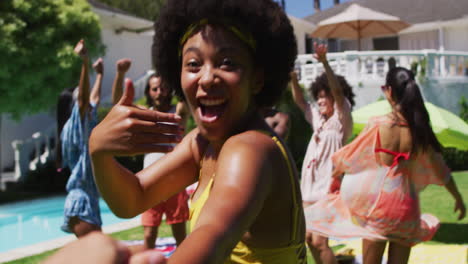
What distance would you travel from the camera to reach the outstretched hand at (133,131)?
5.97ft

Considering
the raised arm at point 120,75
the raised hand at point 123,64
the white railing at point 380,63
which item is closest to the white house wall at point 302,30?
the white railing at point 380,63

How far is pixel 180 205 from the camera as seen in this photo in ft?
19.6

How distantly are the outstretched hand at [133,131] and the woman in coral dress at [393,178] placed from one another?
3.11m

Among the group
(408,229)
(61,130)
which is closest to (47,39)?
(61,130)

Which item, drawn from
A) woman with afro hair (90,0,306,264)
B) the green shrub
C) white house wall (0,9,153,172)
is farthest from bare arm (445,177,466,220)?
white house wall (0,9,153,172)

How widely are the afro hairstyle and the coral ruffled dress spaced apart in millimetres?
2520

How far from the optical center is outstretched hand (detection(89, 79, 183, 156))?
1820mm

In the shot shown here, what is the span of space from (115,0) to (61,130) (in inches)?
1452

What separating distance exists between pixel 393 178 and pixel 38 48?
467 inches

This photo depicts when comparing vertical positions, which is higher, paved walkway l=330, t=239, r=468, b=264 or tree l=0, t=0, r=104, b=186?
tree l=0, t=0, r=104, b=186

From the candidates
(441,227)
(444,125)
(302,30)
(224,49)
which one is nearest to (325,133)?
(444,125)

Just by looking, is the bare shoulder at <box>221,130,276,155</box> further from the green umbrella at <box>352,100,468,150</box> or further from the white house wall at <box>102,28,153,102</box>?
the white house wall at <box>102,28,153,102</box>

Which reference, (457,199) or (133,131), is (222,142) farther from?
(457,199)

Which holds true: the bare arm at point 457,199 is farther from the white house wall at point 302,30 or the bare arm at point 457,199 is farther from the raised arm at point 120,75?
the white house wall at point 302,30
